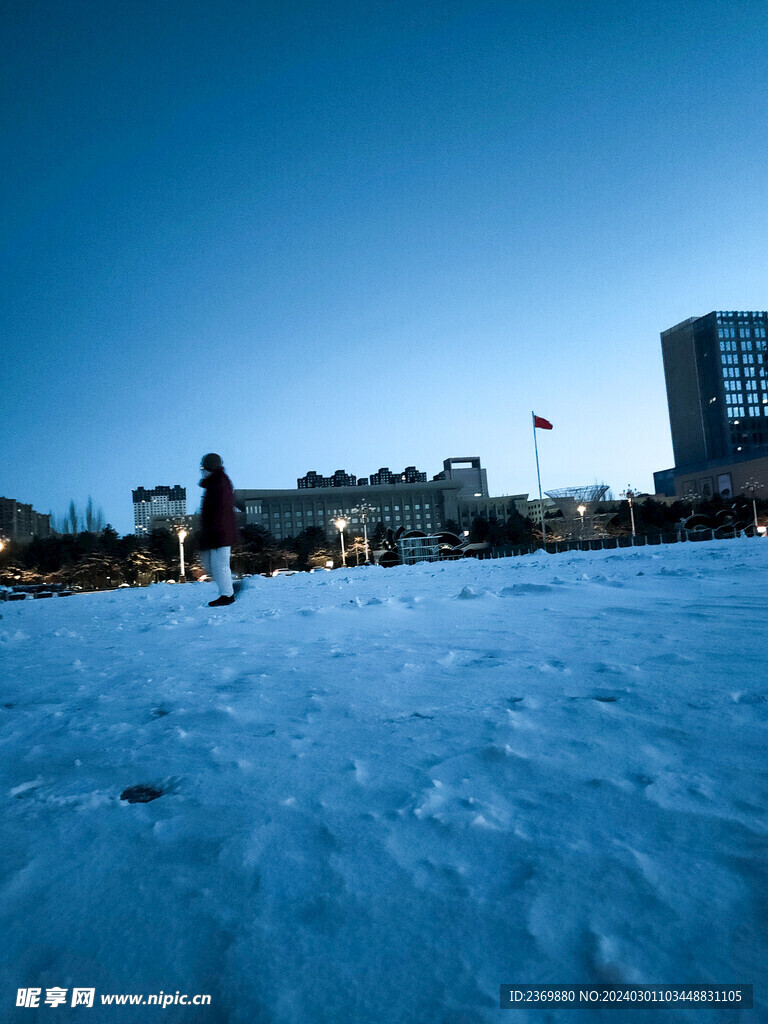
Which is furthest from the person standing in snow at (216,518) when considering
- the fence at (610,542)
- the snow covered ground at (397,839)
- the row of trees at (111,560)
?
the row of trees at (111,560)

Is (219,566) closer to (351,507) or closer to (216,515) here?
(216,515)

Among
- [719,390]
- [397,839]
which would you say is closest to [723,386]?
[719,390]

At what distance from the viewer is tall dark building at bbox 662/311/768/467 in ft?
315

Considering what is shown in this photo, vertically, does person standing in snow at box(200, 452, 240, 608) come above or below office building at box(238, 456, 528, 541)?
below

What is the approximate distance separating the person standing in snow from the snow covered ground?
421 cm

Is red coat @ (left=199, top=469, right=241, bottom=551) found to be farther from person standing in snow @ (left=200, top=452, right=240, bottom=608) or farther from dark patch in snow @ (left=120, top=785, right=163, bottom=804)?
dark patch in snow @ (left=120, top=785, right=163, bottom=804)

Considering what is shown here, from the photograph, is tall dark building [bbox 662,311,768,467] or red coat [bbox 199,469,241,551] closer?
red coat [bbox 199,469,241,551]

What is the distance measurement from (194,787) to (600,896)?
1.08 m

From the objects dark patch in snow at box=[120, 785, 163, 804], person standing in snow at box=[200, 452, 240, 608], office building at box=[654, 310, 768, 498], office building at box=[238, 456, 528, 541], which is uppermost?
office building at box=[654, 310, 768, 498]

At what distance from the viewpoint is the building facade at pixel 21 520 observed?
135m

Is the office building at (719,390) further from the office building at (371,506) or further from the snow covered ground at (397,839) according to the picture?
the snow covered ground at (397,839)

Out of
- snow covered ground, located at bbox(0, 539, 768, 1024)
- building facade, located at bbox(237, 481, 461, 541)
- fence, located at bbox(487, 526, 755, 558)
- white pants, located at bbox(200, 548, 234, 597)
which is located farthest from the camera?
building facade, located at bbox(237, 481, 461, 541)

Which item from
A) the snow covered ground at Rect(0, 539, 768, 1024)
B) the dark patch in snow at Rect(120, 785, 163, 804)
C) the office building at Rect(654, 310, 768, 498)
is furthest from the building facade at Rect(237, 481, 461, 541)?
the dark patch in snow at Rect(120, 785, 163, 804)

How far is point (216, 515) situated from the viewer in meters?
6.71
